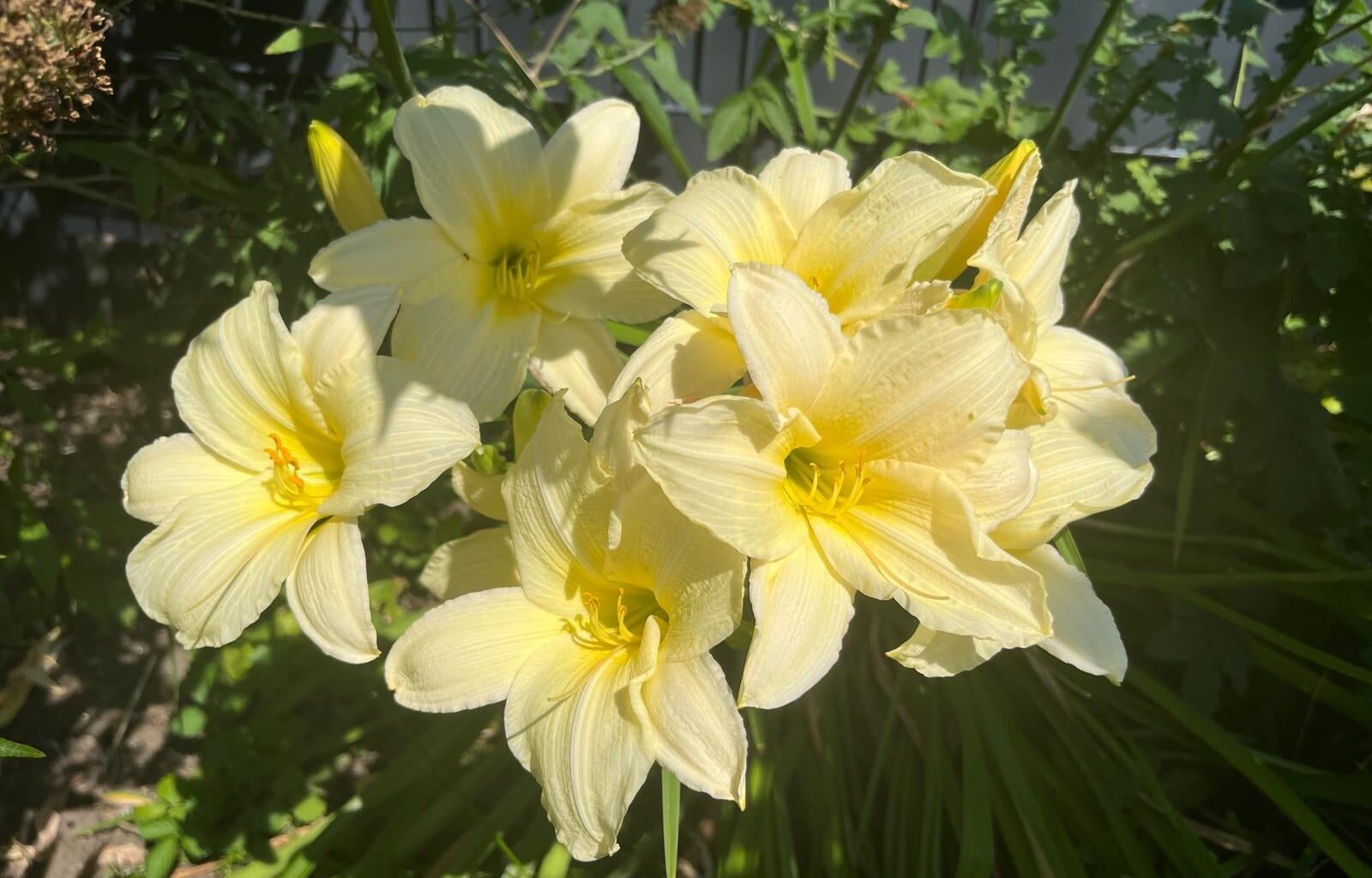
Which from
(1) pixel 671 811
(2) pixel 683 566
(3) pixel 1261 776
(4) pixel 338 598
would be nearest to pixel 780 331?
(2) pixel 683 566

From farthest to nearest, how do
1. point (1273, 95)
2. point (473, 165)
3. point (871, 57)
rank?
point (1273, 95), point (871, 57), point (473, 165)

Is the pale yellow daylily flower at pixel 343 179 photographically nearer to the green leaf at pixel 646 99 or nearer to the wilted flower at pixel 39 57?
the wilted flower at pixel 39 57

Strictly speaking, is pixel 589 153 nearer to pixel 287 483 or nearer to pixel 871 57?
pixel 287 483

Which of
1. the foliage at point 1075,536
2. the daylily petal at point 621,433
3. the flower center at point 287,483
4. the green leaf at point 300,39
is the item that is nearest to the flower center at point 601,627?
the daylily petal at point 621,433

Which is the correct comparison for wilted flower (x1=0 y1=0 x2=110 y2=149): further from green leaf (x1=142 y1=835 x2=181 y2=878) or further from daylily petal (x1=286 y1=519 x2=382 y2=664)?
green leaf (x1=142 y1=835 x2=181 y2=878)

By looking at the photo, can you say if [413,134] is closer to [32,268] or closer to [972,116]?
[972,116]

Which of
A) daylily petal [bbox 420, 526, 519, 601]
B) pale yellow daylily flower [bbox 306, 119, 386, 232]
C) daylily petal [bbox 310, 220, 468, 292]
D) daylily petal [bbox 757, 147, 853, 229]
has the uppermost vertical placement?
daylily petal [bbox 757, 147, 853, 229]

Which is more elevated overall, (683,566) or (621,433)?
(621,433)

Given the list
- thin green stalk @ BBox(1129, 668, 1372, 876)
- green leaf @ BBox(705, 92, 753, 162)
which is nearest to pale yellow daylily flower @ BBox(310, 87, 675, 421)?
green leaf @ BBox(705, 92, 753, 162)
